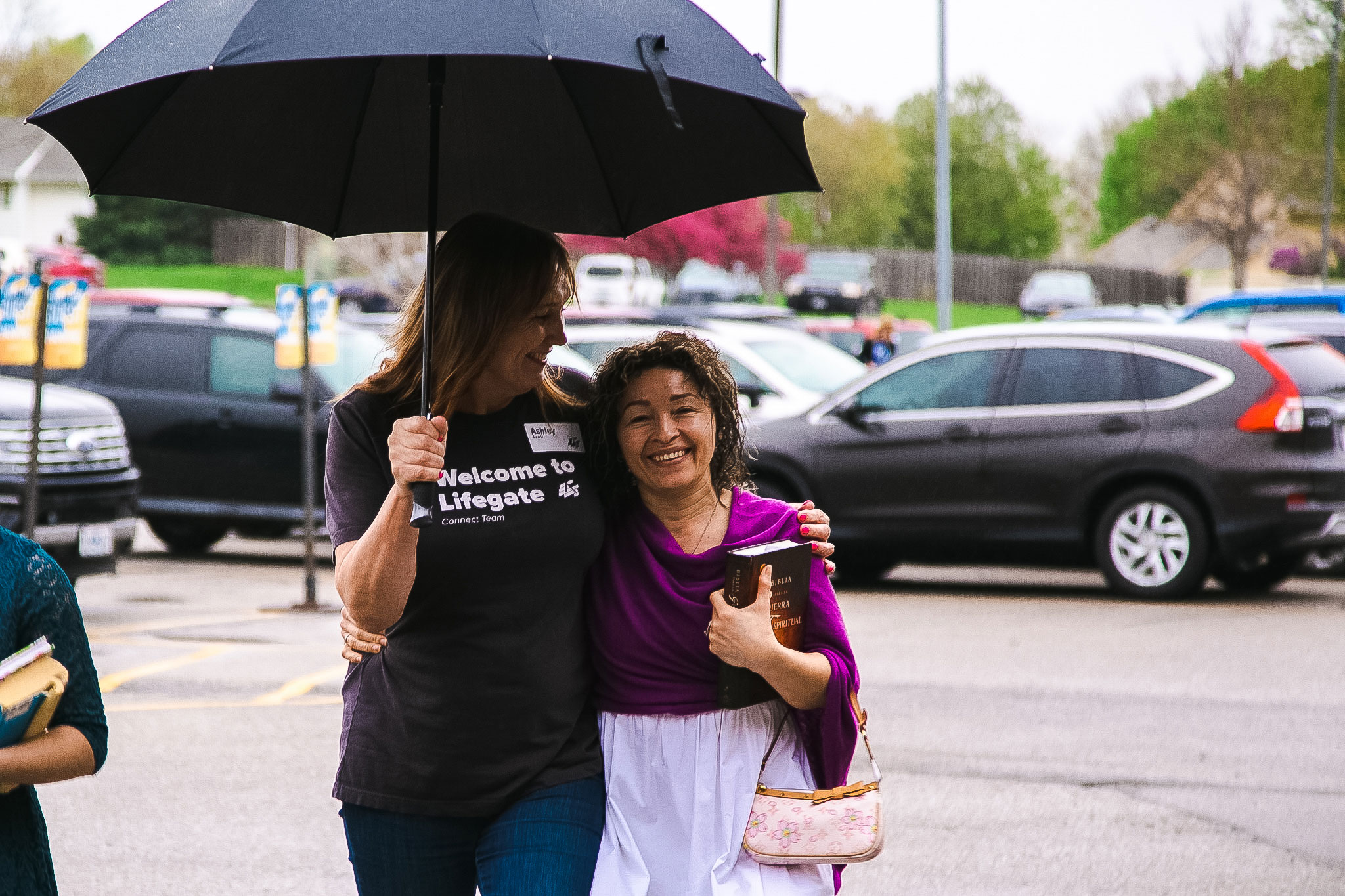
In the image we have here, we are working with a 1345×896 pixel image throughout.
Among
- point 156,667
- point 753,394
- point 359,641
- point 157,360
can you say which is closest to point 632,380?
point 359,641

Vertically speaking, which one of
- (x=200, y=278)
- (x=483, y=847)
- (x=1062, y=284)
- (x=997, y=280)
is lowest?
(x=483, y=847)

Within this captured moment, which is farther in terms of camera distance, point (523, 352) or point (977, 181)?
point (977, 181)

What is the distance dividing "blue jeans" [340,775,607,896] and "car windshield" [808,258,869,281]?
4567cm

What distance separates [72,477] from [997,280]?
2495 inches

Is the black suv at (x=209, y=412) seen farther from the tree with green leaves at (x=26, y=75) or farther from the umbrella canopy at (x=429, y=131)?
the tree with green leaves at (x=26, y=75)

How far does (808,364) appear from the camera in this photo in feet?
46.8

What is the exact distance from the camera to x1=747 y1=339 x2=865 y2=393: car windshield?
13.9 metres

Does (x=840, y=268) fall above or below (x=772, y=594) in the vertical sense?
above

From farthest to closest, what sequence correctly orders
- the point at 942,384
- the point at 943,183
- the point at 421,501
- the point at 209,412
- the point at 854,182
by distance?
the point at 854,182, the point at 943,183, the point at 209,412, the point at 942,384, the point at 421,501

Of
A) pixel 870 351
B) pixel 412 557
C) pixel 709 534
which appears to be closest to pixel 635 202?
pixel 709 534

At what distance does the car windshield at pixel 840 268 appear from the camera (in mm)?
48125

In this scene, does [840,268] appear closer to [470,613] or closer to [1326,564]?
[1326,564]

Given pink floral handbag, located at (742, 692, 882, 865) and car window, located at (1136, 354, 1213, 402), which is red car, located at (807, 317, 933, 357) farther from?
pink floral handbag, located at (742, 692, 882, 865)

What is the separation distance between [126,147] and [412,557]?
1.14 m
